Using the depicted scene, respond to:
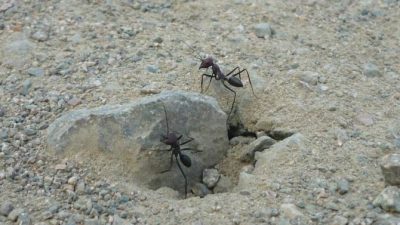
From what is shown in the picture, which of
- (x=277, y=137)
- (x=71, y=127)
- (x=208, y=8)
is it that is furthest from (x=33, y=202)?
(x=208, y=8)

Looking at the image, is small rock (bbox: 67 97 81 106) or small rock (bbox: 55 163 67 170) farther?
small rock (bbox: 67 97 81 106)

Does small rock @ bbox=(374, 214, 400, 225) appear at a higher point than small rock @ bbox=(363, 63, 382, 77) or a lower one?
higher

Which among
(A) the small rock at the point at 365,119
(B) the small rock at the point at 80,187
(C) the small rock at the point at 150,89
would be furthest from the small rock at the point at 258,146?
(B) the small rock at the point at 80,187

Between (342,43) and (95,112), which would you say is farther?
(342,43)

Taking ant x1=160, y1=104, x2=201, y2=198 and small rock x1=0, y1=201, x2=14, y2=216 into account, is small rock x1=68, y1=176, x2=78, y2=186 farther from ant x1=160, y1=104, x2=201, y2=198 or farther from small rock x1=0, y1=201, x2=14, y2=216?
ant x1=160, y1=104, x2=201, y2=198

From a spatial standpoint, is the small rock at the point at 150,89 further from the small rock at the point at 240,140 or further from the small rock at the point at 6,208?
the small rock at the point at 6,208

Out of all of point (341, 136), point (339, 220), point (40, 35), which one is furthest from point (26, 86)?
point (339, 220)

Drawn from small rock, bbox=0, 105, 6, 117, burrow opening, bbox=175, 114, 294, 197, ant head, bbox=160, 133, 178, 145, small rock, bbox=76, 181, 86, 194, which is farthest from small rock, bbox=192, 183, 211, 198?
small rock, bbox=0, 105, 6, 117

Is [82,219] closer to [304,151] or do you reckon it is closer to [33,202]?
[33,202]
